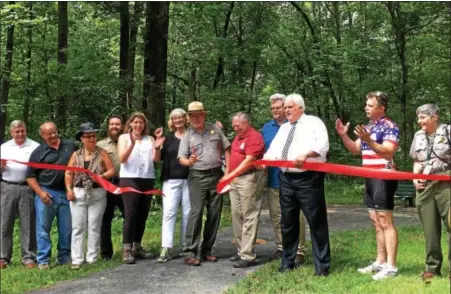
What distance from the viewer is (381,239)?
536cm

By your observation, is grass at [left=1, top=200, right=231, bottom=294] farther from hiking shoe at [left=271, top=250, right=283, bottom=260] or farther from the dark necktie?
the dark necktie

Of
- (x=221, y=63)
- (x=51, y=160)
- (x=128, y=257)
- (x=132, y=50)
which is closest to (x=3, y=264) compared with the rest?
(x=51, y=160)

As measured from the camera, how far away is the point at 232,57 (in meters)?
19.2

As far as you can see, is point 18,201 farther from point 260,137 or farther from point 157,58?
point 157,58

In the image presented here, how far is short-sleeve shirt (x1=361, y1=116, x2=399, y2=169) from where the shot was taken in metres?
5.05

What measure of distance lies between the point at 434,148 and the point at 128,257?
3.72 m

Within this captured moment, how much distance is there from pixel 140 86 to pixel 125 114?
102 inches

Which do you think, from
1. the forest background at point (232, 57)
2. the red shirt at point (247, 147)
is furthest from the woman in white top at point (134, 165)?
the red shirt at point (247, 147)

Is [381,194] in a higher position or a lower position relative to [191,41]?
lower

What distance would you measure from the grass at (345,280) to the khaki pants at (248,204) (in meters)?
0.35

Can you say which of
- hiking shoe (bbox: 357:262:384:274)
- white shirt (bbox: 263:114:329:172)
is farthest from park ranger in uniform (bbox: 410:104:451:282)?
white shirt (bbox: 263:114:329:172)

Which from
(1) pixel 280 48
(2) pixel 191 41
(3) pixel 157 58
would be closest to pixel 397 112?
(1) pixel 280 48

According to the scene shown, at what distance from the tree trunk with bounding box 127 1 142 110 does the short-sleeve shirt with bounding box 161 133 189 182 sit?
2944 millimetres

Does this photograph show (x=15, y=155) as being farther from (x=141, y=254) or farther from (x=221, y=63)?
(x=221, y=63)
